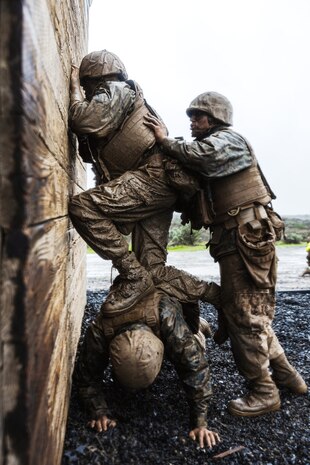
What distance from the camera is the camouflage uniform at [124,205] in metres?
3.21

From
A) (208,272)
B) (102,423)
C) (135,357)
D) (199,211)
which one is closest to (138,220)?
(199,211)

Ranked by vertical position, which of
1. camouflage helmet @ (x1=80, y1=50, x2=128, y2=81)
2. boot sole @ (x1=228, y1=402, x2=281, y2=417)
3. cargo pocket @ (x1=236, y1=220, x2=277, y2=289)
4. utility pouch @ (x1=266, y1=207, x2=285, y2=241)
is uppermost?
camouflage helmet @ (x1=80, y1=50, x2=128, y2=81)

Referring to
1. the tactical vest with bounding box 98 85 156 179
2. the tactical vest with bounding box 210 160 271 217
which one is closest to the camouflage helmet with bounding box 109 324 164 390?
the tactical vest with bounding box 210 160 271 217

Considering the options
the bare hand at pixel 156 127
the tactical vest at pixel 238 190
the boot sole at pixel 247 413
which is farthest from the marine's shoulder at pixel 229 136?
the boot sole at pixel 247 413

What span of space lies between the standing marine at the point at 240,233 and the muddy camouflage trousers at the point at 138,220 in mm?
284

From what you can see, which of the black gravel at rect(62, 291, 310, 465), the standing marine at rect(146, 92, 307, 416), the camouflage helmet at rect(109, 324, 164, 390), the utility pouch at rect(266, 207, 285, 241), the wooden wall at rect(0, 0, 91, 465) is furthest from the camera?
the utility pouch at rect(266, 207, 285, 241)

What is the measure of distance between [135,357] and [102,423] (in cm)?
56

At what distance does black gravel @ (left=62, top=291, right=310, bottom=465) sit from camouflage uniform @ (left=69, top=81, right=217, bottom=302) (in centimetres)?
92

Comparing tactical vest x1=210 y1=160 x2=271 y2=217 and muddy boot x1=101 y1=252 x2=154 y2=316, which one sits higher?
tactical vest x1=210 y1=160 x2=271 y2=217

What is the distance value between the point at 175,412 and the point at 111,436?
654mm

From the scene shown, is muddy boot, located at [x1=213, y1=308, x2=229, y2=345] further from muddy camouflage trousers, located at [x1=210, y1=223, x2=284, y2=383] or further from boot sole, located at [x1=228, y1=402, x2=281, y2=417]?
boot sole, located at [x1=228, y1=402, x2=281, y2=417]

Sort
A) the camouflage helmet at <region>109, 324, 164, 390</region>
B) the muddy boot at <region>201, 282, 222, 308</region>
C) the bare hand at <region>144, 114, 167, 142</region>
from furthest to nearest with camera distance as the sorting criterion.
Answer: the muddy boot at <region>201, 282, 222, 308</region> → the bare hand at <region>144, 114, 167, 142</region> → the camouflage helmet at <region>109, 324, 164, 390</region>

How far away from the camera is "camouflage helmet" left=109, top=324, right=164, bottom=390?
10.2 ft

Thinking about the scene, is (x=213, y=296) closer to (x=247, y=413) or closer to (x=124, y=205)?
(x=247, y=413)
